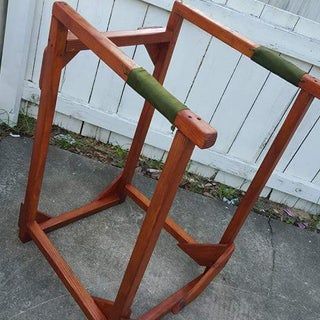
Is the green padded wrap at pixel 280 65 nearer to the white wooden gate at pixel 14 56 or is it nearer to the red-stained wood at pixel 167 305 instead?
the red-stained wood at pixel 167 305

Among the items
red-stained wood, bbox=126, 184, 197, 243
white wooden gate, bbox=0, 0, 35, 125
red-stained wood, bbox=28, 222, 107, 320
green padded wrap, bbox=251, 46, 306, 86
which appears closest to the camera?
green padded wrap, bbox=251, 46, 306, 86

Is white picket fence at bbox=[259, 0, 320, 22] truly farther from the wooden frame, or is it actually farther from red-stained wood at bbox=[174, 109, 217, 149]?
red-stained wood at bbox=[174, 109, 217, 149]

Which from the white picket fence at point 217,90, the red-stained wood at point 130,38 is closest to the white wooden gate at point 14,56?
Answer: the white picket fence at point 217,90

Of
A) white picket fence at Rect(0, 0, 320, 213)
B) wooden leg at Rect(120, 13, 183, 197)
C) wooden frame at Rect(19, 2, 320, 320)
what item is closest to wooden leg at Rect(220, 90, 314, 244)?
wooden frame at Rect(19, 2, 320, 320)

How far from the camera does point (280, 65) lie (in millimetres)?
1648

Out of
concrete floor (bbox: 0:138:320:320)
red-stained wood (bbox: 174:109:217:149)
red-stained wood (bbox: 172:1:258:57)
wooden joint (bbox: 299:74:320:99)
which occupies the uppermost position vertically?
red-stained wood (bbox: 172:1:258:57)

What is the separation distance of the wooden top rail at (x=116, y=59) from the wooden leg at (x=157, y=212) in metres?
0.04

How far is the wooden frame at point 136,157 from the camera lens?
1243 mm

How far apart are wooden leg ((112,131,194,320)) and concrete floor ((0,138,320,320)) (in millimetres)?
460

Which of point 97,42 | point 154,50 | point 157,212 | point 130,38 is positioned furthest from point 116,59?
point 154,50

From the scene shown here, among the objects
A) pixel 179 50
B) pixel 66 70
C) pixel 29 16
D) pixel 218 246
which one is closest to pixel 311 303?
pixel 218 246

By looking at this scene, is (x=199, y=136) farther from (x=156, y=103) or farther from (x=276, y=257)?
(x=276, y=257)

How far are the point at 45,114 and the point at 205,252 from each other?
1.03m

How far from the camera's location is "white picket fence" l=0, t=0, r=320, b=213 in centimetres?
232
